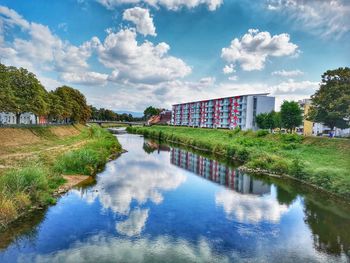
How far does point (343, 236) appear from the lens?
59.7 feet

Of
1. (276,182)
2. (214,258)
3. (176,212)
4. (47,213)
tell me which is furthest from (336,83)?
(47,213)

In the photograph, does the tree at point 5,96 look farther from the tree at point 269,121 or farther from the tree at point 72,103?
the tree at point 269,121

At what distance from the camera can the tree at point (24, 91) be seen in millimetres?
53312

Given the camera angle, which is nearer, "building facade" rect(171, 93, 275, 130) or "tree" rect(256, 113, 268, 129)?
"tree" rect(256, 113, 268, 129)

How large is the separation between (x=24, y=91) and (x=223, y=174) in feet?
132

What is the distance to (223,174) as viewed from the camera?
1448 inches

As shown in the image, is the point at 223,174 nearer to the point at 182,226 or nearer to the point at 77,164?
the point at 77,164

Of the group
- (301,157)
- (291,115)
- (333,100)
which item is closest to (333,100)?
(333,100)

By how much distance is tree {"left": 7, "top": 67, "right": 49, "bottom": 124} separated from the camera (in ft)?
175

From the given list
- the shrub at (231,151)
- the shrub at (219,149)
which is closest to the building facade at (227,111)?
the shrub at (219,149)

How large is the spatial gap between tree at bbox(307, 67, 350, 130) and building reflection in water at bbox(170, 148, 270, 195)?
67.0ft

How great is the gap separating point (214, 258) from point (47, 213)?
37.3ft

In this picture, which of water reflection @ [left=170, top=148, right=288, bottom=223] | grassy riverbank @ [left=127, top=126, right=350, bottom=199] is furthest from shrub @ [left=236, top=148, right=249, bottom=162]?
water reflection @ [left=170, top=148, right=288, bottom=223]

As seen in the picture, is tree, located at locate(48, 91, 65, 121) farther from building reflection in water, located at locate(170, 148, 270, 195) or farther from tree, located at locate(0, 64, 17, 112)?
building reflection in water, located at locate(170, 148, 270, 195)
